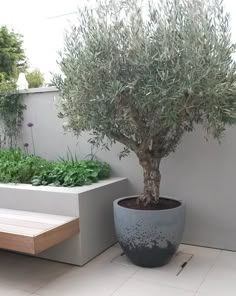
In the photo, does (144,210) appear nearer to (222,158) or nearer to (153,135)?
(153,135)

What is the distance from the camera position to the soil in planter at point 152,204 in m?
2.83

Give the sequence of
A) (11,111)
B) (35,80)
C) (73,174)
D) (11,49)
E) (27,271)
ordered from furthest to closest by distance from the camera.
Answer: (11,49) → (35,80) → (11,111) → (73,174) → (27,271)

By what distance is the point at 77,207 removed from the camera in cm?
279

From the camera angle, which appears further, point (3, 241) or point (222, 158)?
point (222, 158)

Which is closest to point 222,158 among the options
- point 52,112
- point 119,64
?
point 119,64

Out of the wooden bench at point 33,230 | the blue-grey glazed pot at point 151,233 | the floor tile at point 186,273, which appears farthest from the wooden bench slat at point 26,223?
the floor tile at point 186,273

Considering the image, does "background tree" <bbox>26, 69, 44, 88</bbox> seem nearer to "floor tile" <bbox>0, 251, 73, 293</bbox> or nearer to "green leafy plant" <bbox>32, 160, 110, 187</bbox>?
"green leafy plant" <bbox>32, 160, 110, 187</bbox>

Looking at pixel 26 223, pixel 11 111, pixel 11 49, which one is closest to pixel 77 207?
pixel 26 223

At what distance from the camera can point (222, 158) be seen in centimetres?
314

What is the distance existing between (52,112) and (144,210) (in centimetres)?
195

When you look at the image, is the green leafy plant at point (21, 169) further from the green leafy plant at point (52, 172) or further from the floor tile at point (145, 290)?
the floor tile at point (145, 290)

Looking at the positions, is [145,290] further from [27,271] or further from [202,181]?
[202,181]

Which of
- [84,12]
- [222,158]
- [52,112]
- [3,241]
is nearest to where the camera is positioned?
[3,241]

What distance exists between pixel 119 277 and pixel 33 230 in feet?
2.66
